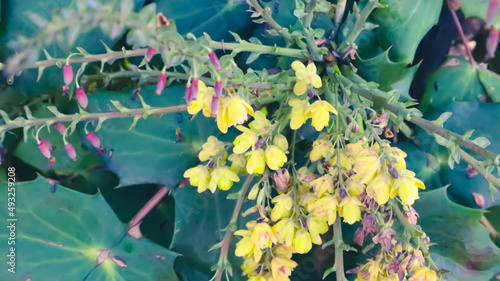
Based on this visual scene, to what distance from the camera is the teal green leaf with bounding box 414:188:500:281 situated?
0.83 metres

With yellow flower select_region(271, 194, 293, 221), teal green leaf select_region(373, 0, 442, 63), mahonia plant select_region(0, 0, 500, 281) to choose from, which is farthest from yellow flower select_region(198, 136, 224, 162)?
teal green leaf select_region(373, 0, 442, 63)

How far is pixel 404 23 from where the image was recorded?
793 mm

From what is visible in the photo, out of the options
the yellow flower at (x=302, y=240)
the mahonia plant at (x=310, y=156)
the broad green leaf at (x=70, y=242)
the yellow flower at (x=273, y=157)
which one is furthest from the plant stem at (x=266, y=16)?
the broad green leaf at (x=70, y=242)

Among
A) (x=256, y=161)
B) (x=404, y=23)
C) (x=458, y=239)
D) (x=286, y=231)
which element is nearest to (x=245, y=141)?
(x=256, y=161)

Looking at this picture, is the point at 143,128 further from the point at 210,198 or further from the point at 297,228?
the point at 297,228

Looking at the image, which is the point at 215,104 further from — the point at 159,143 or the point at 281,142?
the point at 159,143

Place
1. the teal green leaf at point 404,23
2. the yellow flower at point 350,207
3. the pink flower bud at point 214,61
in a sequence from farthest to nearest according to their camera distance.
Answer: the teal green leaf at point 404,23, the yellow flower at point 350,207, the pink flower bud at point 214,61

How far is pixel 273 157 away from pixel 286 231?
0.11 m

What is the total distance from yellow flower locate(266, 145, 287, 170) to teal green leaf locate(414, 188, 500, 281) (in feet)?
1.26

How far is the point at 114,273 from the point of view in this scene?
0.87 m

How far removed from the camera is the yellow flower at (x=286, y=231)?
605 mm

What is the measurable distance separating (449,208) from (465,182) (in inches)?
3.5

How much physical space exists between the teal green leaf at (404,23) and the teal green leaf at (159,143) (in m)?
0.37

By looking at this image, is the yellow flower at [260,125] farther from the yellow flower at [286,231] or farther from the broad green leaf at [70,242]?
the broad green leaf at [70,242]
